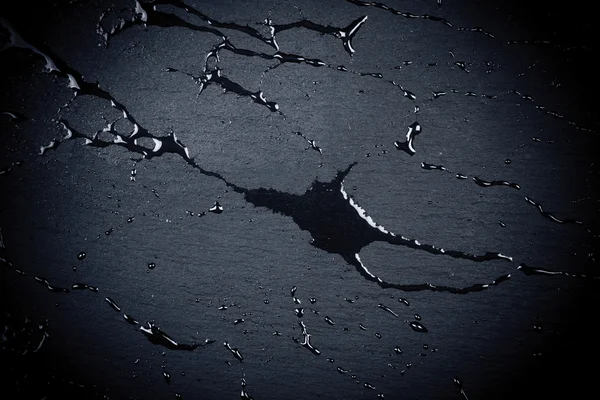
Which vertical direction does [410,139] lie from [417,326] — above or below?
above

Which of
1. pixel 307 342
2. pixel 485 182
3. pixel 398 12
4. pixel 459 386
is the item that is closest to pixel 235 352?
pixel 307 342

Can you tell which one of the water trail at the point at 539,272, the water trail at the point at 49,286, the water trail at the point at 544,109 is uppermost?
the water trail at the point at 544,109

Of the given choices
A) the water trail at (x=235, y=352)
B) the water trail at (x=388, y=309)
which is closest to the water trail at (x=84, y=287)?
the water trail at (x=235, y=352)

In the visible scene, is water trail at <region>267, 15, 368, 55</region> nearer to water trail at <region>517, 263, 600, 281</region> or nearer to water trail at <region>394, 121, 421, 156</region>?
water trail at <region>394, 121, 421, 156</region>

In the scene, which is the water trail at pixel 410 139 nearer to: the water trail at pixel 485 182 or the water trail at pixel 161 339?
the water trail at pixel 485 182

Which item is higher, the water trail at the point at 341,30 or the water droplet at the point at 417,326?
the water trail at the point at 341,30

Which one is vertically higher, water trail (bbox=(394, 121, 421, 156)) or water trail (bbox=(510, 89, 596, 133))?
water trail (bbox=(510, 89, 596, 133))

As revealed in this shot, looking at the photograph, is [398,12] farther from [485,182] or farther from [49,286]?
[49,286]

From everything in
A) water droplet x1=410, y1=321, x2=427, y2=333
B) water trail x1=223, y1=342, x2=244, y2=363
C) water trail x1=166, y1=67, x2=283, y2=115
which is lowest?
water trail x1=223, y1=342, x2=244, y2=363

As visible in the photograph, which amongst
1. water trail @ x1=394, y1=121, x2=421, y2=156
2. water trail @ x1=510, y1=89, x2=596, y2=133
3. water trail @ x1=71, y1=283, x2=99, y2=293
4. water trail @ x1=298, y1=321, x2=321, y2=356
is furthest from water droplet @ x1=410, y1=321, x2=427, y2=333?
water trail @ x1=71, y1=283, x2=99, y2=293

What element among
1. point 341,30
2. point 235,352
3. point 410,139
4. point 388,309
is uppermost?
point 341,30
